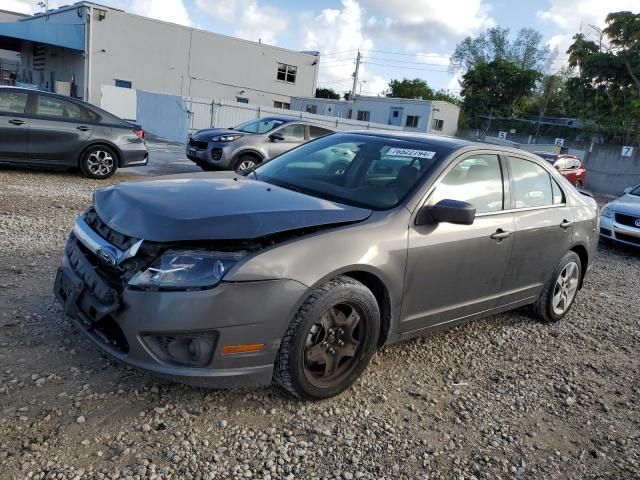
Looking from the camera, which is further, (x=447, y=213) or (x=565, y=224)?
(x=565, y=224)

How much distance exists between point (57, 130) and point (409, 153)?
7.45 m

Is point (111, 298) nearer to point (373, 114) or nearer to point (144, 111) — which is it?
point (144, 111)

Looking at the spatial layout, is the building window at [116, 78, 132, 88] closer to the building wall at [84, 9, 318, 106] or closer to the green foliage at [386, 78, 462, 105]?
the building wall at [84, 9, 318, 106]

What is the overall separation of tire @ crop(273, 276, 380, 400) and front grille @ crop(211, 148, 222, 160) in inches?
341

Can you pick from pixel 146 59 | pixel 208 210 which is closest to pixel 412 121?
pixel 146 59

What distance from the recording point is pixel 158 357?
266cm

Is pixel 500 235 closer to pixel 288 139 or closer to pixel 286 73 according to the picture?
pixel 288 139

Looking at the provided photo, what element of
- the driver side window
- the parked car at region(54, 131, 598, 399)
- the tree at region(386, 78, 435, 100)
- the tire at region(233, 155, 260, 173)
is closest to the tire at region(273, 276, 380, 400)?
the parked car at region(54, 131, 598, 399)

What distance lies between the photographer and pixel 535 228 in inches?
169

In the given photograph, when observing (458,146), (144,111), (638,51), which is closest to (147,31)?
(144,111)

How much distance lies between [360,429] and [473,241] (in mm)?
1564

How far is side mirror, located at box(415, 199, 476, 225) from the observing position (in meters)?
3.27

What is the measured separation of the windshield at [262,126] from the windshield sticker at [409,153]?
338 inches

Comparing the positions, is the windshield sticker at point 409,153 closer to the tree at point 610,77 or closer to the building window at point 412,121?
the tree at point 610,77
